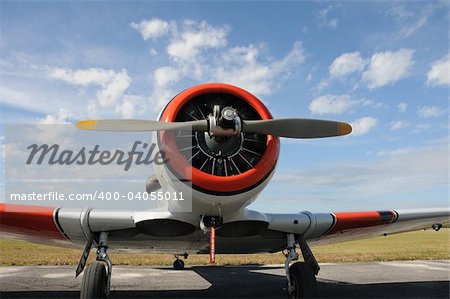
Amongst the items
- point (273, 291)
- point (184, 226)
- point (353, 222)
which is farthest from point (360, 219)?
point (184, 226)

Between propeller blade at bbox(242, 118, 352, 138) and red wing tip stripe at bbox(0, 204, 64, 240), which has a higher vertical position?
propeller blade at bbox(242, 118, 352, 138)

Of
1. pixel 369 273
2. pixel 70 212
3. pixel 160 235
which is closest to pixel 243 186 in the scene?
pixel 160 235

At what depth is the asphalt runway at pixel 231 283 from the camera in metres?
9.88

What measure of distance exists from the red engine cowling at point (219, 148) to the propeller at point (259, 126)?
182 mm

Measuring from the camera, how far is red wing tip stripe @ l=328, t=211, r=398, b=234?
402 inches

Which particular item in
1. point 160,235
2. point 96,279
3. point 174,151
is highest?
point 174,151

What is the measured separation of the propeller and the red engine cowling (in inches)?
7.2

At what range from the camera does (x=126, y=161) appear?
791 centimetres

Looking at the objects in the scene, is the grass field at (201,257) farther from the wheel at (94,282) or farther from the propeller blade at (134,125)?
the propeller blade at (134,125)

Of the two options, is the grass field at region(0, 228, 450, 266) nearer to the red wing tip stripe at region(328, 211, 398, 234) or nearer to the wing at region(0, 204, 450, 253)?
the wing at region(0, 204, 450, 253)

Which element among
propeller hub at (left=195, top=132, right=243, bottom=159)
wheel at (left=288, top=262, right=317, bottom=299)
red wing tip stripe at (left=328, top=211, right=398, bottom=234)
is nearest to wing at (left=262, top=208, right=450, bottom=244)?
red wing tip stripe at (left=328, top=211, right=398, bottom=234)

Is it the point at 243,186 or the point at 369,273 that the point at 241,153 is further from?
the point at 369,273

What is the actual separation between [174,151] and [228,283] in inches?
272

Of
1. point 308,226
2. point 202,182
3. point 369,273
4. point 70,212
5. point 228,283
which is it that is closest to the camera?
point 202,182
